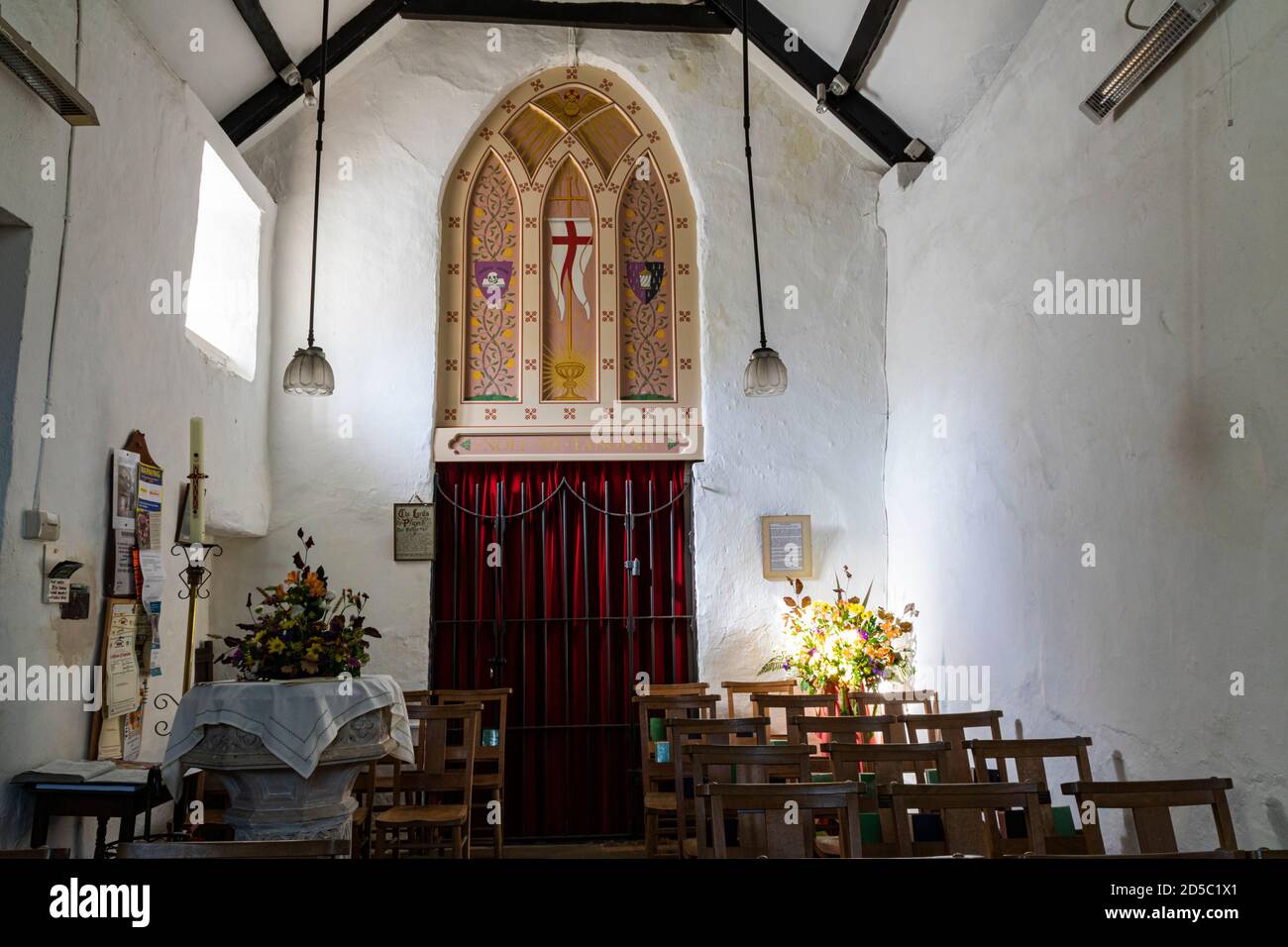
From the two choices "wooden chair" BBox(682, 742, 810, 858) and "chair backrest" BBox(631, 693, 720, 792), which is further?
"chair backrest" BBox(631, 693, 720, 792)

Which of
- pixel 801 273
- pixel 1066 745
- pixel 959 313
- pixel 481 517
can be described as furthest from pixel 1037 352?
pixel 481 517

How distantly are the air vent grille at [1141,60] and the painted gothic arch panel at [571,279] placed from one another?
3.44m

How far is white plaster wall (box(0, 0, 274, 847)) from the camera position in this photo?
3.85 meters

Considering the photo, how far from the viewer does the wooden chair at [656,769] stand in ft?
17.2

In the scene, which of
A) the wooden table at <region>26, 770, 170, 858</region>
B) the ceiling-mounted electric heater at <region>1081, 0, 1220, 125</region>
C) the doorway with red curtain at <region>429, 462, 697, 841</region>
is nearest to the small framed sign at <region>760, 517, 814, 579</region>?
the doorway with red curtain at <region>429, 462, 697, 841</region>

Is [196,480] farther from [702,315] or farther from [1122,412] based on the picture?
[1122,412]

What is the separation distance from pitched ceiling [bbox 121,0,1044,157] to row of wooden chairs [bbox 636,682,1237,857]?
3.57 metres

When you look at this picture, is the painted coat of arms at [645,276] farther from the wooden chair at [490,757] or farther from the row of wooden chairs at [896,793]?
the row of wooden chairs at [896,793]

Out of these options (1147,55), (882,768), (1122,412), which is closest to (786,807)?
(882,768)

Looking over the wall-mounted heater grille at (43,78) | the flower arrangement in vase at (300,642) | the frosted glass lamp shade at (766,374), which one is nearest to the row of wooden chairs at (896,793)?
the flower arrangement in vase at (300,642)

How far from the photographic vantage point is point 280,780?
3863mm

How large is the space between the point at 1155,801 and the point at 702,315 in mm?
4874

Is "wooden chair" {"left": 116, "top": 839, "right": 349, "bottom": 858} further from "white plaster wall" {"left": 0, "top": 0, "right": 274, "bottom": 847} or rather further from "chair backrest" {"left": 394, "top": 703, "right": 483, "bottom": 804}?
"chair backrest" {"left": 394, "top": 703, "right": 483, "bottom": 804}
